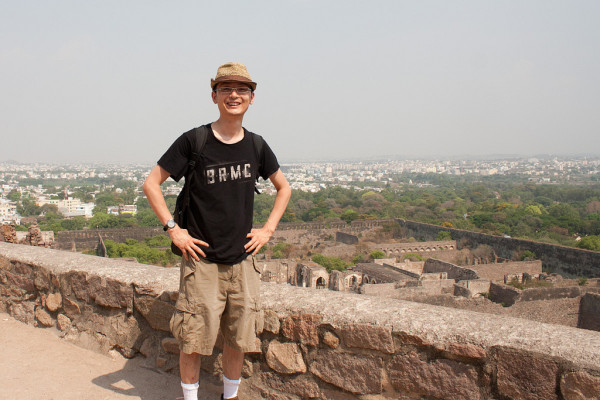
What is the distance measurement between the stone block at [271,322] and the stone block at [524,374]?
91 cm

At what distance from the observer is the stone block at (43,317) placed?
123 inches

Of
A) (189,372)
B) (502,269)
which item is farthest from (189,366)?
(502,269)

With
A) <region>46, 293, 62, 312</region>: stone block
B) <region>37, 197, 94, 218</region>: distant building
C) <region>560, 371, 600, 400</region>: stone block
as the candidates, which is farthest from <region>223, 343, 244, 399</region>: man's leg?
<region>37, 197, 94, 218</region>: distant building

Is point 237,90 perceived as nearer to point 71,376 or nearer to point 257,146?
point 257,146

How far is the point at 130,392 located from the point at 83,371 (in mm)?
346

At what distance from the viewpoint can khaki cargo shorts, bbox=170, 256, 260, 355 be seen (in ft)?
6.82

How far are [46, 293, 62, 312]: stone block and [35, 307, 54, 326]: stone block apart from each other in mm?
64

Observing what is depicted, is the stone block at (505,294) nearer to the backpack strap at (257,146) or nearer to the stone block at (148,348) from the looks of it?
the stone block at (148,348)

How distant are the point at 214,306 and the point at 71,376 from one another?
99 centimetres

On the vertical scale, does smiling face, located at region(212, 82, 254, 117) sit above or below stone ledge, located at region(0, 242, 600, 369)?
above

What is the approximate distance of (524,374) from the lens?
1806 mm

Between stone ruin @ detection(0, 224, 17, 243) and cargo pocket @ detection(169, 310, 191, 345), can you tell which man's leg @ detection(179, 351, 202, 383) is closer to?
cargo pocket @ detection(169, 310, 191, 345)

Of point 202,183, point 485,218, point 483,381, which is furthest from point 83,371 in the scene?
point 485,218

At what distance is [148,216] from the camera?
52625 millimetres
